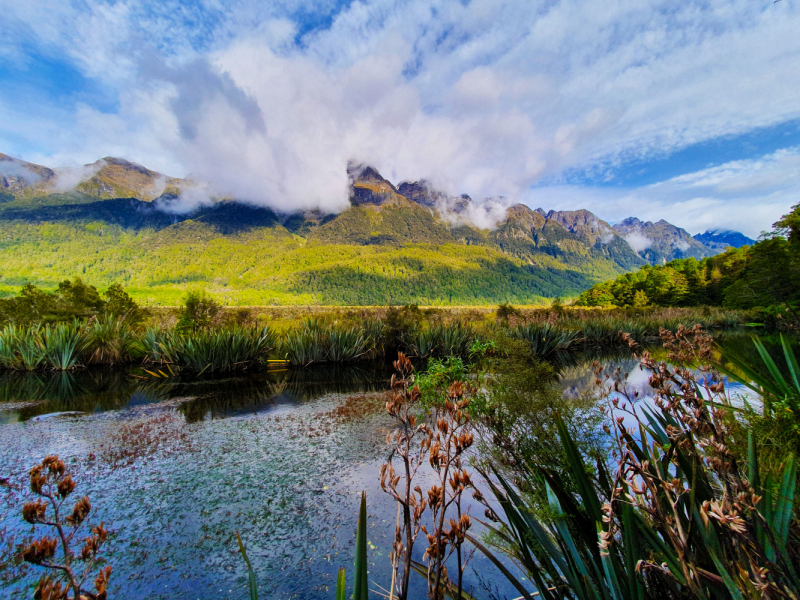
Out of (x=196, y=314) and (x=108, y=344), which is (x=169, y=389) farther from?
(x=196, y=314)

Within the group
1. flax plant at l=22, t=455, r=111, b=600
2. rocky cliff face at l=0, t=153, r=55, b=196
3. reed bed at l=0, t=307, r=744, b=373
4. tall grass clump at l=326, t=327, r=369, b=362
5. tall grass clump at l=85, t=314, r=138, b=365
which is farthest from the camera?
rocky cliff face at l=0, t=153, r=55, b=196

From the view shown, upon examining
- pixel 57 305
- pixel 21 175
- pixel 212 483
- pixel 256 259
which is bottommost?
pixel 212 483

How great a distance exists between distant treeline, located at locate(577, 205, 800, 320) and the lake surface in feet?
50.7

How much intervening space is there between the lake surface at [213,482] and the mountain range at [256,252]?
66.3 m

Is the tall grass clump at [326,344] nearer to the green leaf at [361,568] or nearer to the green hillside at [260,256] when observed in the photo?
the green leaf at [361,568]

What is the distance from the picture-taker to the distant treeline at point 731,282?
64.5 feet

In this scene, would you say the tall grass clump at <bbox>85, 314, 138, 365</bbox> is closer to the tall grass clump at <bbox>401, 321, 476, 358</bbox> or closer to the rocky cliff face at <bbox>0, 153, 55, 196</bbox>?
the tall grass clump at <bbox>401, 321, 476, 358</bbox>

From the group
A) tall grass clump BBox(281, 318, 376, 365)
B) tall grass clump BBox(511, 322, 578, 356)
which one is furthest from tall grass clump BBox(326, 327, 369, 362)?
tall grass clump BBox(511, 322, 578, 356)

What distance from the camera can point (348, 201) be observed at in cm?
19338

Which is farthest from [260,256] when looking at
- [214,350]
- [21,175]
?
[21,175]

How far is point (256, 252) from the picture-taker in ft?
414

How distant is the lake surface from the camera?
2486mm

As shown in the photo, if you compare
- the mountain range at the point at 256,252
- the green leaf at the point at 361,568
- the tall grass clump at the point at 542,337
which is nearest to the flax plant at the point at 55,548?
the green leaf at the point at 361,568

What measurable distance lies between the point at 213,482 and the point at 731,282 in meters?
48.0
